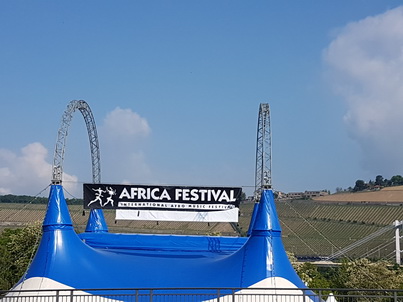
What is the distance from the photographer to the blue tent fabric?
790 inches

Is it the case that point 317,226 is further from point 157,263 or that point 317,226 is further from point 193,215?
point 157,263

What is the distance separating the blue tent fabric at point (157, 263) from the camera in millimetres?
20078

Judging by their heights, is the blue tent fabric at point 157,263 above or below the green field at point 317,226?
below

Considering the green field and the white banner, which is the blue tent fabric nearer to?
the white banner

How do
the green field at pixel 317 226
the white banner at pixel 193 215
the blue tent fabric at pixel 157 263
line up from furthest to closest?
the green field at pixel 317 226
the white banner at pixel 193 215
the blue tent fabric at pixel 157 263

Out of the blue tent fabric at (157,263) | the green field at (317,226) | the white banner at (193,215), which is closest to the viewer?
the blue tent fabric at (157,263)

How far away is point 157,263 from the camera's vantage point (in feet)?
70.0

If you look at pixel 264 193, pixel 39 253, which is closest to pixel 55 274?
pixel 39 253

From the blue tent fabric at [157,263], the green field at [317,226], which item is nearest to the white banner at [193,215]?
the blue tent fabric at [157,263]

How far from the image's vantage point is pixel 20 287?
20.3 metres

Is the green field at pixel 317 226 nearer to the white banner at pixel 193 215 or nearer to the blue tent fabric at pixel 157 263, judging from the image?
the white banner at pixel 193 215

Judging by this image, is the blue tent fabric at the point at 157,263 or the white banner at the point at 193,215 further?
the white banner at the point at 193,215

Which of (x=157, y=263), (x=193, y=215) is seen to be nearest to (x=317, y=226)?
(x=193, y=215)

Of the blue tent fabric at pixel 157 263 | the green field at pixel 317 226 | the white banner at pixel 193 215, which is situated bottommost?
the blue tent fabric at pixel 157 263
